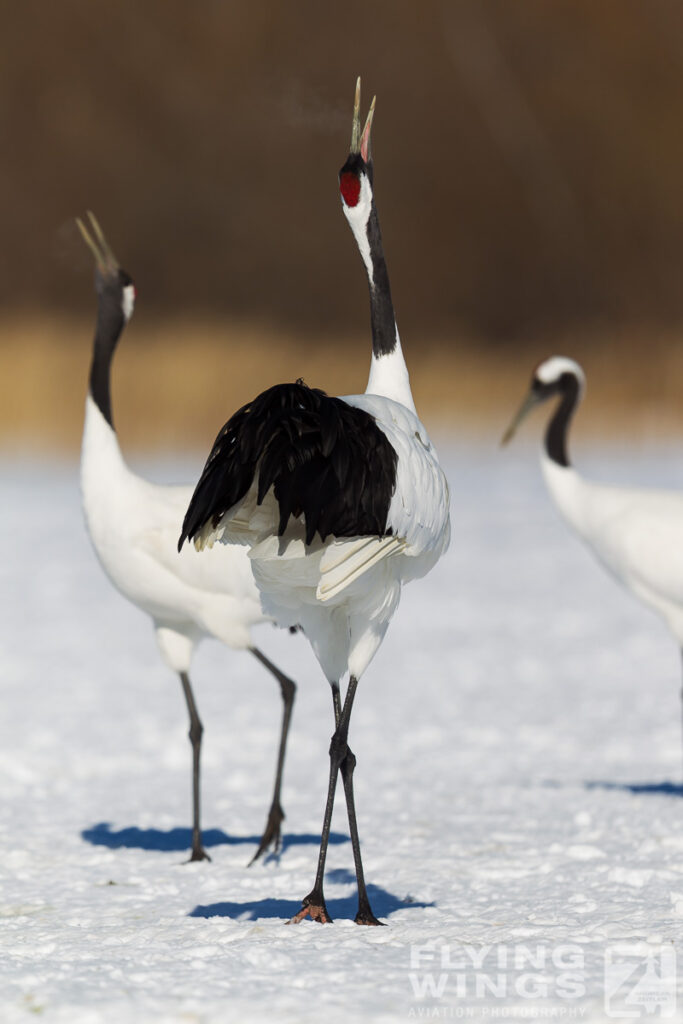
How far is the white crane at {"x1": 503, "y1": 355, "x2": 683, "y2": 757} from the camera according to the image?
6273 mm

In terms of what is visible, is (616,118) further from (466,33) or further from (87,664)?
(87,664)

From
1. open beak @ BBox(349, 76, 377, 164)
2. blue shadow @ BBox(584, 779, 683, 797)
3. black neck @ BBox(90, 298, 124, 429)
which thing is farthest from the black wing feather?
blue shadow @ BBox(584, 779, 683, 797)

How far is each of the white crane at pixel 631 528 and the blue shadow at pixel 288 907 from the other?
2.23 m

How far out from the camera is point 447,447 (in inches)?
656

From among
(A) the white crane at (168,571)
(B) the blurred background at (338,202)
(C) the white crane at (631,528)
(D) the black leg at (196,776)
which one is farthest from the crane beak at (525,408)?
(B) the blurred background at (338,202)

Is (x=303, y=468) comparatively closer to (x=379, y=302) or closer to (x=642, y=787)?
(x=379, y=302)

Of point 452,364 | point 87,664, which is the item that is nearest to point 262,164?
point 452,364

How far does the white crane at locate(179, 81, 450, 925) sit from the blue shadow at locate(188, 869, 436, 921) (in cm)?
25

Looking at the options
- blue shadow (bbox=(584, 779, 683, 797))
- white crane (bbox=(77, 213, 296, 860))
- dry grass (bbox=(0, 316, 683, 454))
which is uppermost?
dry grass (bbox=(0, 316, 683, 454))

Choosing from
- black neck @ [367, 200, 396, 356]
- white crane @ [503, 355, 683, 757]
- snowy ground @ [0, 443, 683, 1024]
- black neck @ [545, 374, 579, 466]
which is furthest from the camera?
black neck @ [545, 374, 579, 466]

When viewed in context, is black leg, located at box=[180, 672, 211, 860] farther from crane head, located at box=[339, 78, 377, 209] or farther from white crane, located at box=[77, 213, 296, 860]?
crane head, located at box=[339, 78, 377, 209]

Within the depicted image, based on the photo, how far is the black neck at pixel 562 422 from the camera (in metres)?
7.20

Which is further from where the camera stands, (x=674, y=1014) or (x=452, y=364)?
(x=452, y=364)

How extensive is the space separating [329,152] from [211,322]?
2295mm
